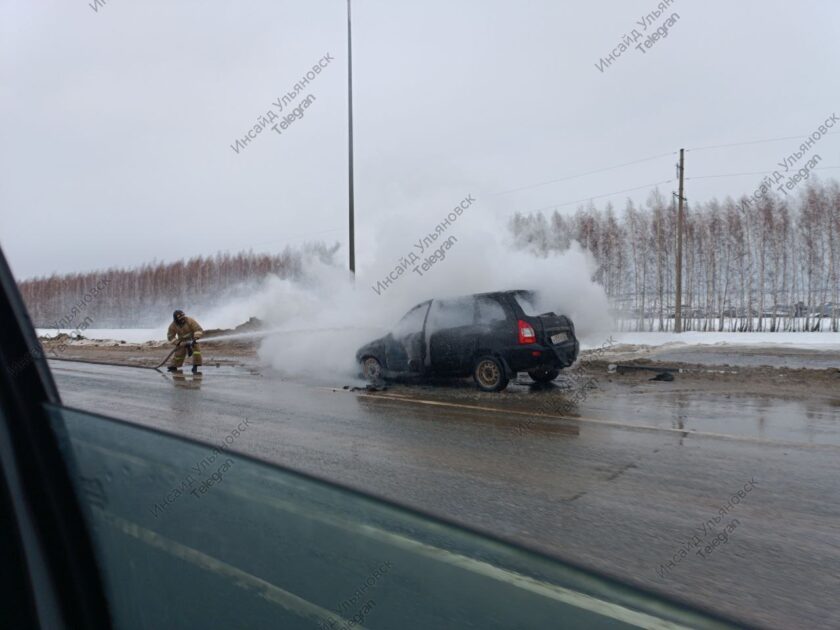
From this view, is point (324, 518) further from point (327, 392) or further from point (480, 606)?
point (327, 392)

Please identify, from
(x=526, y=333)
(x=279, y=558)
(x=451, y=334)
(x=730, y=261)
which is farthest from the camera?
(x=730, y=261)

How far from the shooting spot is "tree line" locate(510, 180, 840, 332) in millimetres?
36500

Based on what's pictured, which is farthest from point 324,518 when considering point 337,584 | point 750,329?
point 750,329

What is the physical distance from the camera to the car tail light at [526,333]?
9.38 m

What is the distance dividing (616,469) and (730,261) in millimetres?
40062

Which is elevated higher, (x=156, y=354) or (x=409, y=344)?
(x=409, y=344)

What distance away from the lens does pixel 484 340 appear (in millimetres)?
9773

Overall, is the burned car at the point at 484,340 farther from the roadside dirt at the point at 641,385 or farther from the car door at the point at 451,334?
the roadside dirt at the point at 641,385

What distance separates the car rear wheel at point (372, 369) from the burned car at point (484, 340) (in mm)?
440

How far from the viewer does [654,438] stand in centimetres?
629

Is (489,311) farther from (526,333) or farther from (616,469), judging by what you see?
(616,469)

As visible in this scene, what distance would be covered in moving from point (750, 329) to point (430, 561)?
38116 millimetres

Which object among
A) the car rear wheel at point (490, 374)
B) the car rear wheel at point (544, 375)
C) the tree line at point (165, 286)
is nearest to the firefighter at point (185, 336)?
the car rear wheel at point (490, 374)

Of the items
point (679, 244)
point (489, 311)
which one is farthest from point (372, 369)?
point (679, 244)
